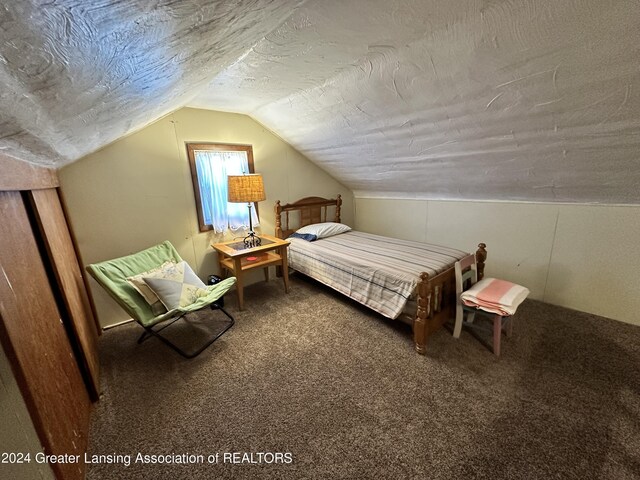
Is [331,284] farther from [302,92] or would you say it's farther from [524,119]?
[524,119]

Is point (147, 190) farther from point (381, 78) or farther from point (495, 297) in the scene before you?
point (495, 297)

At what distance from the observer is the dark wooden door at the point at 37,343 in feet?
2.99

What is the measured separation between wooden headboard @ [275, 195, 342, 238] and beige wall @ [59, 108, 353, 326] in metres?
0.59

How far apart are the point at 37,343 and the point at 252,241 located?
6.87ft

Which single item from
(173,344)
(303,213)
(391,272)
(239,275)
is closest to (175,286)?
(173,344)

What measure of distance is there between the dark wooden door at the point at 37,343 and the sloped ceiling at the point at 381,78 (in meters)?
0.41

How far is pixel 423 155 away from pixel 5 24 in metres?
2.67

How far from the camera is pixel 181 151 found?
2711mm

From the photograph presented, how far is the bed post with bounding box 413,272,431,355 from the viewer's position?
1.92m

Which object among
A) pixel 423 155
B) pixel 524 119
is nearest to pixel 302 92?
pixel 423 155

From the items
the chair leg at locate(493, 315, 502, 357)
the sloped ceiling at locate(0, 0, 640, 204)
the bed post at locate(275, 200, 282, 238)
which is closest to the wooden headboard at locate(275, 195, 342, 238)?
the bed post at locate(275, 200, 282, 238)

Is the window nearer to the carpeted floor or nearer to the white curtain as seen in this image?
the white curtain

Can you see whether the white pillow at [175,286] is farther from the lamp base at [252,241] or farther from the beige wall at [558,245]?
the beige wall at [558,245]

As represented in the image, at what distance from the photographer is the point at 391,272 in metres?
2.20
